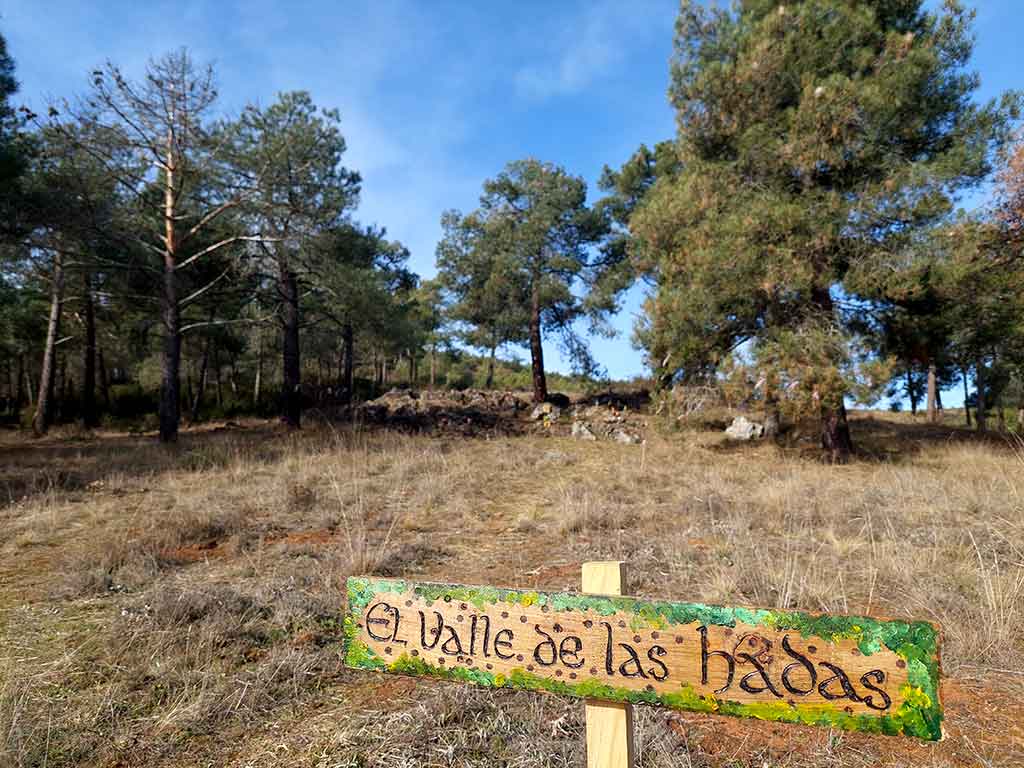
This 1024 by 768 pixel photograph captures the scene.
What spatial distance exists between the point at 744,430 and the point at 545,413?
628cm

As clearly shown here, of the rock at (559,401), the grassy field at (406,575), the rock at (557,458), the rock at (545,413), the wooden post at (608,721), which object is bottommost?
the grassy field at (406,575)

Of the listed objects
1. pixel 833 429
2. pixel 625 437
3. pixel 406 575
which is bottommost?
pixel 406 575

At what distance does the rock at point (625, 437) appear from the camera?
14047 millimetres

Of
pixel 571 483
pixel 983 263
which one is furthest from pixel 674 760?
pixel 983 263

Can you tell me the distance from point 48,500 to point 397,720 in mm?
6758

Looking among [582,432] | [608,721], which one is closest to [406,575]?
[608,721]

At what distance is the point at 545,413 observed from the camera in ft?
59.3

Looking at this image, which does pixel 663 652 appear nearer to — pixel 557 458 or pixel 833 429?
pixel 557 458

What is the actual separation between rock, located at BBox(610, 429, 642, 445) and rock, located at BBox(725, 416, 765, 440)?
95.0 inches

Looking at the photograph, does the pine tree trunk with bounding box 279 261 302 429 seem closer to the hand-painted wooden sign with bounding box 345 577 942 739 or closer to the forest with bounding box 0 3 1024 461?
the forest with bounding box 0 3 1024 461

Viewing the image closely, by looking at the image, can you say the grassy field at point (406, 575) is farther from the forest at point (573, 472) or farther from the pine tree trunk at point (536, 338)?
the pine tree trunk at point (536, 338)

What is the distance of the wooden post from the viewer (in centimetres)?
156

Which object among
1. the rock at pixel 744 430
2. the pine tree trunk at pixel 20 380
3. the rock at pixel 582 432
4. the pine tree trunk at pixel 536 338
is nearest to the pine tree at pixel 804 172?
the rock at pixel 744 430

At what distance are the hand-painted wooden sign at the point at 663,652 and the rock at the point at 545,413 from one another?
51.0 ft
